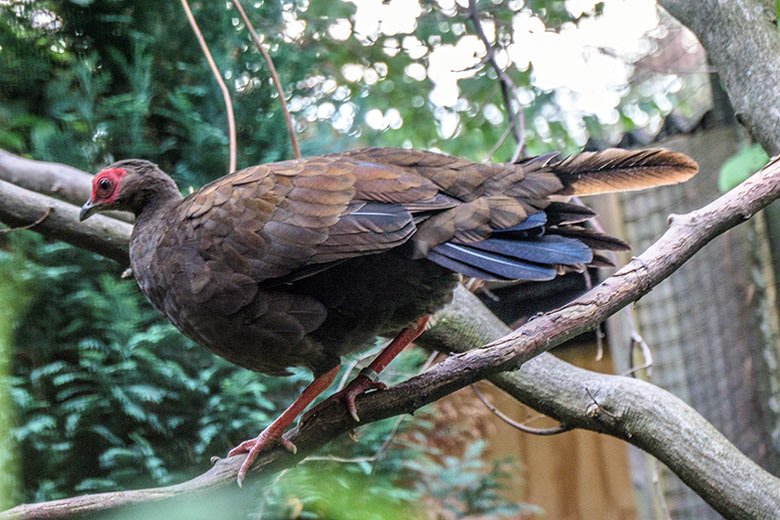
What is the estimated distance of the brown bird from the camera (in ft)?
6.13

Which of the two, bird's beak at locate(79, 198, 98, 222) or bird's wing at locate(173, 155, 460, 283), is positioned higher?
bird's beak at locate(79, 198, 98, 222)

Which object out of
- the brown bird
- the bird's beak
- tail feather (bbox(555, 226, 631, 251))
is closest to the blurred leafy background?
the bird's beak

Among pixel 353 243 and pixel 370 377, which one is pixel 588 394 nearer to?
pixel 370 377

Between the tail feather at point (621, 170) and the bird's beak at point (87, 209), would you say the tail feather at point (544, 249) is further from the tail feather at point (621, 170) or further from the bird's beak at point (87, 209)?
the bird's beak at point (87, 209)

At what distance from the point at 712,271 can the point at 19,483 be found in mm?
2995

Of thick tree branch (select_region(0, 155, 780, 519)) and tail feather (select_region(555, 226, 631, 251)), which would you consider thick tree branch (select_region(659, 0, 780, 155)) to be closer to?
thick tree branch (select_region(0, 155, 780, 519))

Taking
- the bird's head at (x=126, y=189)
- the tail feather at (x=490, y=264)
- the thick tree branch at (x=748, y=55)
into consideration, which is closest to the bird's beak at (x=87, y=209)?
the bird's head at (x=126, y=189)

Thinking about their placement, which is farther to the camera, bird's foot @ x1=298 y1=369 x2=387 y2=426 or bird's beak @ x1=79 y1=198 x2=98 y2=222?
bird's beak @ x1=79 y1=198 x2=98 y2=222

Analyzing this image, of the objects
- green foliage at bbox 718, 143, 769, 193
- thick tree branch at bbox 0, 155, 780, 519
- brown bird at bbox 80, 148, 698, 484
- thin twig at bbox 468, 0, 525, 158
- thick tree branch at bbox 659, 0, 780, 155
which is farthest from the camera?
thin twig at bbox 468, 0, 525, 158

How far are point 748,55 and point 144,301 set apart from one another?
2490mm

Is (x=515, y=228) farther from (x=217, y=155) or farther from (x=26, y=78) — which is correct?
(x=26, y=78)

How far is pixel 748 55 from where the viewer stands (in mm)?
2238

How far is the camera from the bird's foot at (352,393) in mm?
1955

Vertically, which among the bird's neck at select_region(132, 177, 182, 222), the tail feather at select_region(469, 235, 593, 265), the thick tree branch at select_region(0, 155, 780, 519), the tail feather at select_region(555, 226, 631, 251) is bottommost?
the thick tree branch at select_region(0, 155, 780, 519)
